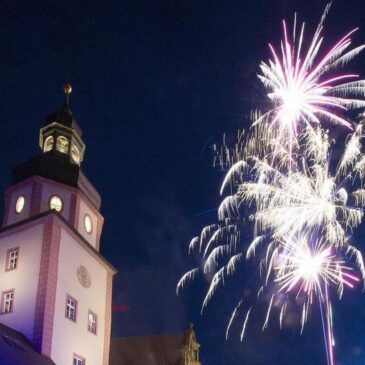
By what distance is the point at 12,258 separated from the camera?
34375 millimetres

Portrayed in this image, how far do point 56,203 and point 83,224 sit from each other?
239 centimetres

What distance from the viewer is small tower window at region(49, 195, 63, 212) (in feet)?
119

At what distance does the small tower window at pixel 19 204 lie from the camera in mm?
36188

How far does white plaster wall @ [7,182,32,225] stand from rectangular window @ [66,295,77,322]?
563 centimetres

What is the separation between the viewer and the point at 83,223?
124ft

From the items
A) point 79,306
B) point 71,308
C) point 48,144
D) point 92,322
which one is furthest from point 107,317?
point 48,144

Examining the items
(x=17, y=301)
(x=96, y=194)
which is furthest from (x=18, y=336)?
(x=96, y=194)

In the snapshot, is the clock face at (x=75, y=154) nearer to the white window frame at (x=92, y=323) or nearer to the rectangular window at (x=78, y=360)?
the white window frame at (x=92, y=323)

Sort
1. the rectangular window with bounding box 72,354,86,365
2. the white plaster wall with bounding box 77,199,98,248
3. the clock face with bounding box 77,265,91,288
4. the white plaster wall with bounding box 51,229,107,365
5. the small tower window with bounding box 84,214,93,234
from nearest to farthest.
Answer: the white plaster wall with bounding box 51,229,107,365, the rectangular window with bounding box 72,354,86,365, the clock face with bounding box 77,265,91,288, the white plaster wall with bounding box 77,199,98,248, the small tower window with bounding box 84,214,93,234

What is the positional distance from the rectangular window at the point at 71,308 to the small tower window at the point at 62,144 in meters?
10.8

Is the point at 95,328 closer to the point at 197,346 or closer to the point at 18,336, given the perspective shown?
the point at 18,336

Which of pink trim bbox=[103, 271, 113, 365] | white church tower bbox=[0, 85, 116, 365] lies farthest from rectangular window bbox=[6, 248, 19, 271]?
pink trim bbox=[103, 271, 113, 365]

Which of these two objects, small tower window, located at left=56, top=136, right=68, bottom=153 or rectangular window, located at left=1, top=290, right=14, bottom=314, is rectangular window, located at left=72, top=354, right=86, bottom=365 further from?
small tower window, located at left=56, top=136, right=68, bottom=153

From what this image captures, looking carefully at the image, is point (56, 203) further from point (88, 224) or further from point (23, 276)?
point (23, 276)
